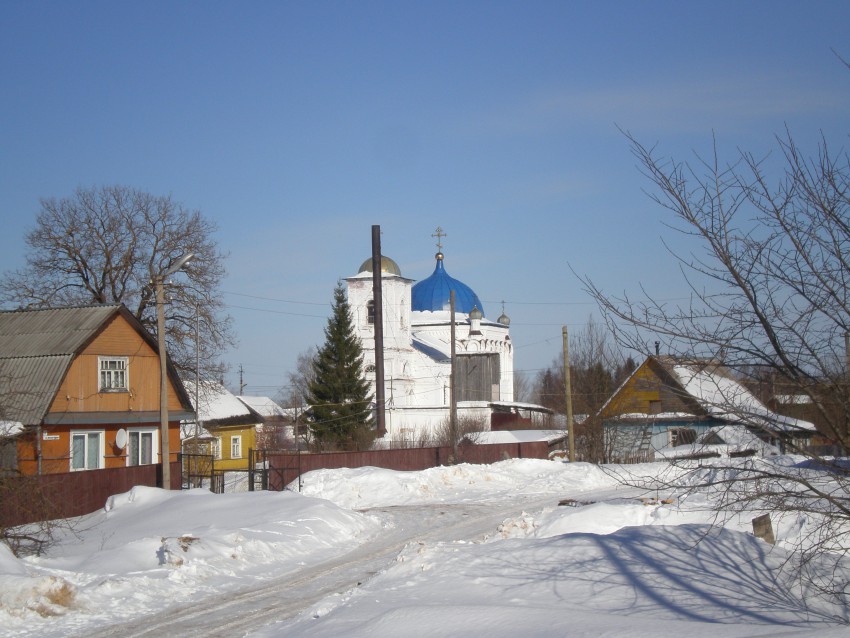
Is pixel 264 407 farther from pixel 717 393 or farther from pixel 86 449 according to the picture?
pixel 717 393

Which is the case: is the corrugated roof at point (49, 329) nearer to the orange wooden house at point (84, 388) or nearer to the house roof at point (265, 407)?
the orange wooden house at point (84, 388)

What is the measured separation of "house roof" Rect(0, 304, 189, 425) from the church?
27.7 m

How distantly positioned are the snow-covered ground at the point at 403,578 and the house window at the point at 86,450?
8693mm

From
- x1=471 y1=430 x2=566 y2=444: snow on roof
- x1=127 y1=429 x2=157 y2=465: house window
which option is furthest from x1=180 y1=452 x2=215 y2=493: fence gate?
x1=471 y1=430 x2=566 y2=444: snow on roof

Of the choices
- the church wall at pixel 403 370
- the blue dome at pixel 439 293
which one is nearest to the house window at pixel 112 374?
the church wall at pixel 403 370

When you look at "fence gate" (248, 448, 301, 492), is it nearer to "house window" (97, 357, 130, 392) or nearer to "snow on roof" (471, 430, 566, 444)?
"house window" (97, 357, 130, 392)

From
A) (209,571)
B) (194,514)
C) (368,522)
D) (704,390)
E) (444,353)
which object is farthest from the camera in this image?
(444,353)

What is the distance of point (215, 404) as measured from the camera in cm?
5016

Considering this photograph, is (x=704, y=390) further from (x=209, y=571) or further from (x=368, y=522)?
(x=368, y=522)

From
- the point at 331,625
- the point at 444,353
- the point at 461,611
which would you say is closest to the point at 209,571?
the point at 331,625

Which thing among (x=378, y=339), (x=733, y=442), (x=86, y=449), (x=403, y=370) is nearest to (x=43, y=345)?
(x=86, y=449)

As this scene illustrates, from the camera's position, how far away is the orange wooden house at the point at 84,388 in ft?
86.9

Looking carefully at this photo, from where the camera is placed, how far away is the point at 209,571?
13.9 m

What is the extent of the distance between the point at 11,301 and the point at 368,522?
23531mm
